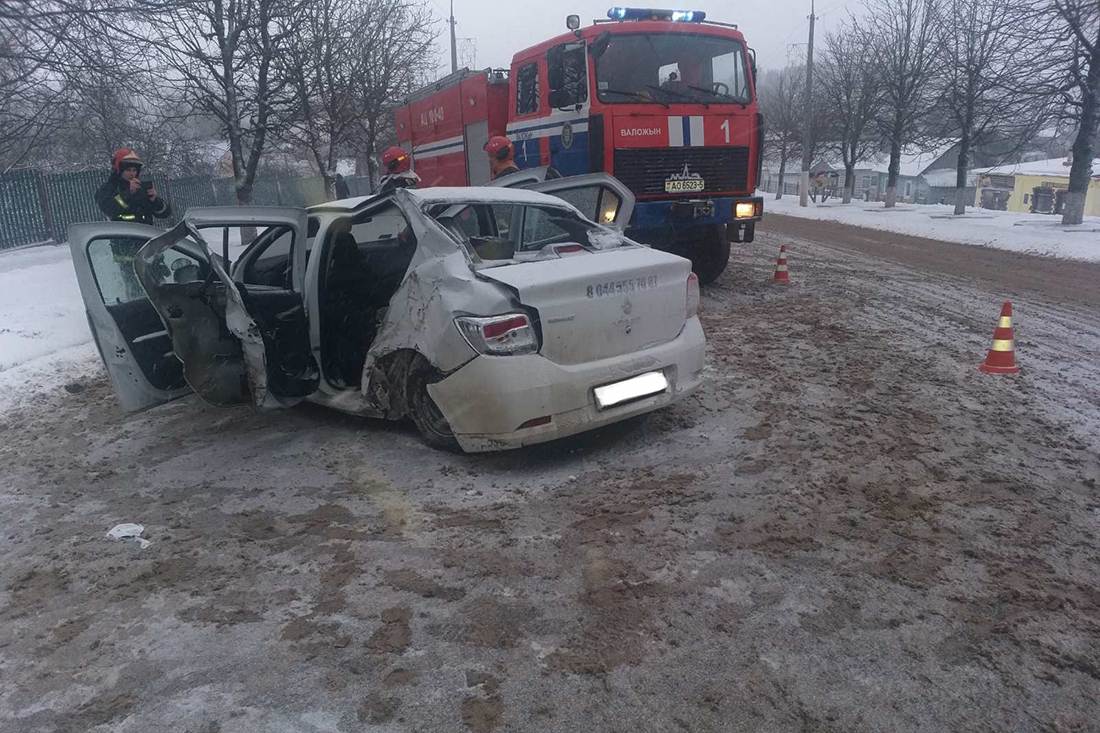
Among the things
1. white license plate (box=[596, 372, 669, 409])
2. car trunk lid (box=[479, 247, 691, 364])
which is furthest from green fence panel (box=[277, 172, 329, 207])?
white license plate (box=[596, 372, 669, 409])

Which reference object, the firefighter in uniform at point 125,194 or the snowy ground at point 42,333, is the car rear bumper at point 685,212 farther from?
the firefighter in uniform at point 125,194

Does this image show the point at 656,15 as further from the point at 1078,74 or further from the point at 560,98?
the point at 1078,74

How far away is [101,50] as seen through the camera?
8070 millimetres

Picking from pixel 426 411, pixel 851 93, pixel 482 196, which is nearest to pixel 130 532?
pixel 426 411

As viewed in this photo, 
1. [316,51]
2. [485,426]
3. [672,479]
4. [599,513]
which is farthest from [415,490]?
[316,51]

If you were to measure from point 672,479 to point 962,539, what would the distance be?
4.59ft

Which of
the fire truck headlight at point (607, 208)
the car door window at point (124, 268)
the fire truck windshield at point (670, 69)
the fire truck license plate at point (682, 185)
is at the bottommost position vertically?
the car door window at point (124, 268)

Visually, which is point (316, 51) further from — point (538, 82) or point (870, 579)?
point (870, 579)

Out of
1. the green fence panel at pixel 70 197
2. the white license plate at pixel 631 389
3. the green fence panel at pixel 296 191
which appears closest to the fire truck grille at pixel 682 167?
the white license plate at pixel 631 389

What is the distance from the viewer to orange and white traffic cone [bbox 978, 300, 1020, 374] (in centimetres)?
599

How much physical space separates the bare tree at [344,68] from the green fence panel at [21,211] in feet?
16.0

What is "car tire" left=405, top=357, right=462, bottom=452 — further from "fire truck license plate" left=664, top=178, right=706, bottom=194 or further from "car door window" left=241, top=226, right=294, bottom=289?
"fire truck license plate" left=664, top=178, right=706, bottom=194

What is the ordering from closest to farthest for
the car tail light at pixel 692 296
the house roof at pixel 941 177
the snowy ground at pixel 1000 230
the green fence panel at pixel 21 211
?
the car tail light at pixel 692 296 < the green fence panel at pixel 21 211 < the snowy ground at pixel 1000 230 < the house roof at pixel 941 177

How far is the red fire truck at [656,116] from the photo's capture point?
856cm
